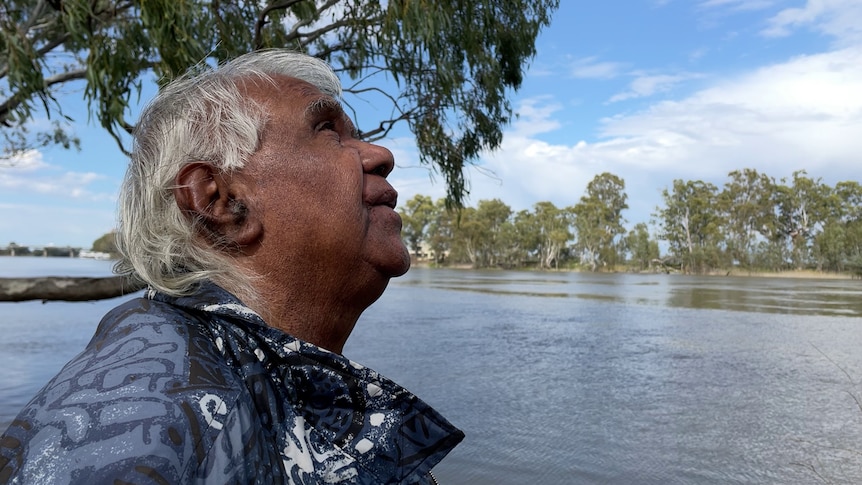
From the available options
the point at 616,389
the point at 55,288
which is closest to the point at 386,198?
the point at 55,288

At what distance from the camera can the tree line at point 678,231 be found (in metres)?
53.4

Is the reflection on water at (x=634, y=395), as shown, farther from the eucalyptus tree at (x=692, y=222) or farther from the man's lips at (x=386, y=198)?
the eucalyptus tree at (x=692, y=222)

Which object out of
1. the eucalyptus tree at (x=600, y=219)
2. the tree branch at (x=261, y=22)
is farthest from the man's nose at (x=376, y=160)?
the eucalyptus tree at (x=600, y=219)

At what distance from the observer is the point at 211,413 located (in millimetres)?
532

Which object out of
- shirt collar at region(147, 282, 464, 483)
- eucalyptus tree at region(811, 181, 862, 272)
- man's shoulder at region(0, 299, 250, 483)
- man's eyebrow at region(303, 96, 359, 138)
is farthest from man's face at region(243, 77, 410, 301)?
eucalyptus tree at region(811, 181, 862, 272)

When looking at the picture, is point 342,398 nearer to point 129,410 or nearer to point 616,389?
point 129,410

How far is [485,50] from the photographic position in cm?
514

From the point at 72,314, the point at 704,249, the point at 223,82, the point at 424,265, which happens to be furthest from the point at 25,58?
the point at 424,265

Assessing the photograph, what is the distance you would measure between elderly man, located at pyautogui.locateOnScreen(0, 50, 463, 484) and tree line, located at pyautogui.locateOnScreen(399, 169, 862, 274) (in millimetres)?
50524

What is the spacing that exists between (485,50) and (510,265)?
215ft

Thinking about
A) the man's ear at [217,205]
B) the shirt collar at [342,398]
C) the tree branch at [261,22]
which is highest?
the tree branch at [261,22]

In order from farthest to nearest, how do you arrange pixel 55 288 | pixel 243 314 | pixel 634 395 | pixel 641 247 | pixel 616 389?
1. pixel 641 247
2. pixel 616 389
3. pixel 634 395
4. pixel 55 288
5. pixel 243 314

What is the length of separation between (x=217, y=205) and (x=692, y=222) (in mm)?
63804

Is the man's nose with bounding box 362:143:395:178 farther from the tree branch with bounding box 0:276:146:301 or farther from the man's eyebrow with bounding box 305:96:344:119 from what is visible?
the tree branch with bounding box 0:276:146:301
